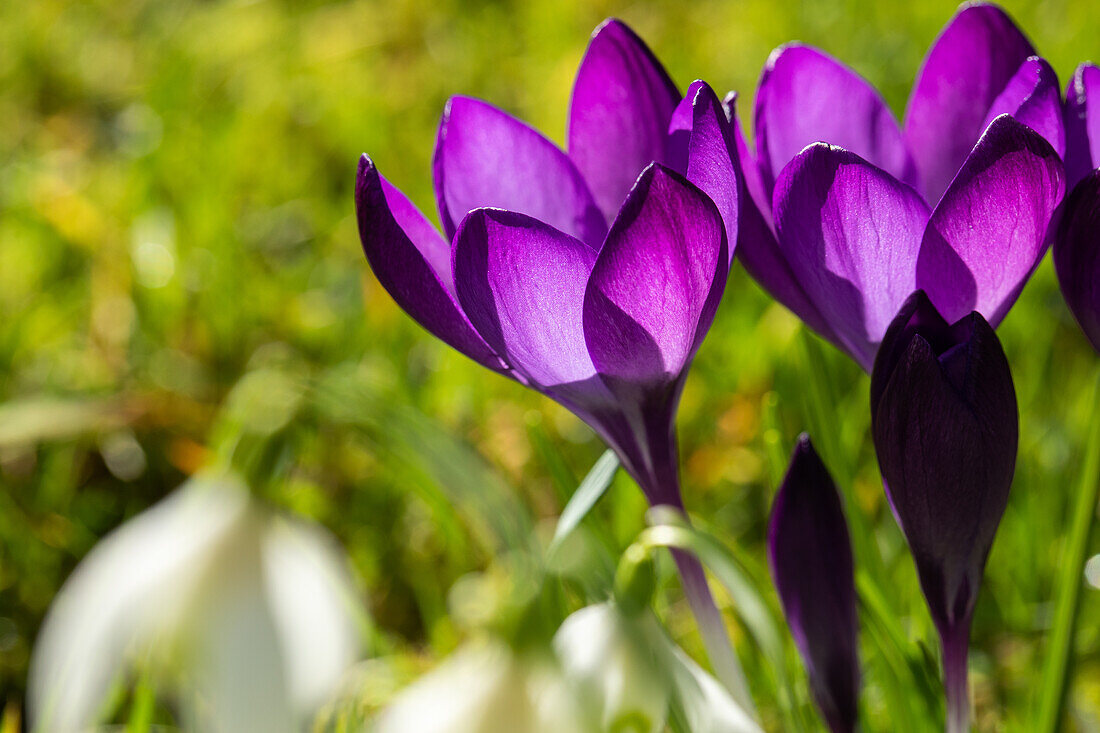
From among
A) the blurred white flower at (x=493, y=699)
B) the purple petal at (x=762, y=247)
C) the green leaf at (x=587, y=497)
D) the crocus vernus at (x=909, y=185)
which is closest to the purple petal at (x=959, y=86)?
the crocus vernus at (x=909, y=185)

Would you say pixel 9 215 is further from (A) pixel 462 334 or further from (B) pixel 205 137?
(A) pixel 462 334

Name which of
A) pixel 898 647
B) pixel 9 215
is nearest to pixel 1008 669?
pixel 898 647

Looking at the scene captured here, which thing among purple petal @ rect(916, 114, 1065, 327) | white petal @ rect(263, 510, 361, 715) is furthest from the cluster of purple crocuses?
white petal @ rect(263, 510, 361, 715)

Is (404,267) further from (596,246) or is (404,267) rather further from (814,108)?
(814,108)

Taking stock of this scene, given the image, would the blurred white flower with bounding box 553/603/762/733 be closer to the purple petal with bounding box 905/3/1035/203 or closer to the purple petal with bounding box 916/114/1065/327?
the purple petal with bounding box 916/114/1065/327

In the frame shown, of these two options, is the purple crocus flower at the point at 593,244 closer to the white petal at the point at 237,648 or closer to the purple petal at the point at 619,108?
the purple petal at the point at 619,108
